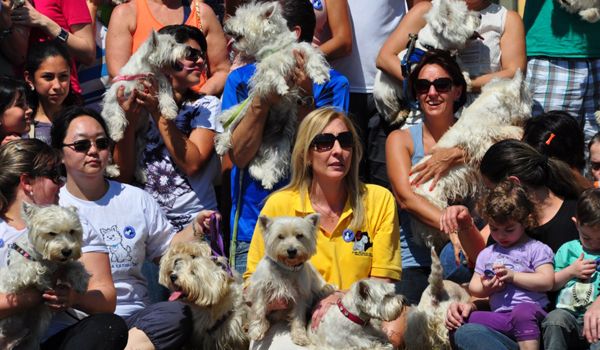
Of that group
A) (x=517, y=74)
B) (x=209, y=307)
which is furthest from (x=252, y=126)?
(x=517, y=74)

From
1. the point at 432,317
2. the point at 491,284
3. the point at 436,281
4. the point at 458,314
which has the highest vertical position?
the point at 491,284

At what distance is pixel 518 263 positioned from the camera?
557cm

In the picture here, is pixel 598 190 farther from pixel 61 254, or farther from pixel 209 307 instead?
pixel 61 254

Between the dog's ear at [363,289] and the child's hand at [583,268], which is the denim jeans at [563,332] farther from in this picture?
the dog's ear at [363,289]

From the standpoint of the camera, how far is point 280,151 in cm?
676

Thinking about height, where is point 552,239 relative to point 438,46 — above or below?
below

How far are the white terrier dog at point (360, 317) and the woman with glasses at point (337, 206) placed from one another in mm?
471

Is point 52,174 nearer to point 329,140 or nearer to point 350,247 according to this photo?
point 329,140

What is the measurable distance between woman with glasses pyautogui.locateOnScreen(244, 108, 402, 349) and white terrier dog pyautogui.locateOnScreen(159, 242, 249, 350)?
0.18 metres

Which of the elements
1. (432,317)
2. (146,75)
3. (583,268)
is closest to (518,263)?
(583,268)

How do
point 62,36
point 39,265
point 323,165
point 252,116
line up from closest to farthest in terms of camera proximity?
point 39,265
point 323,165
point 252,116
point 62,36

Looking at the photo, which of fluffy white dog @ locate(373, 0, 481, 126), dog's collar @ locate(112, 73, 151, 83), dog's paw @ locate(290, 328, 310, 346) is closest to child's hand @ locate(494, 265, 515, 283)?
dog's paw @ locate(290, 328, 310, 346)

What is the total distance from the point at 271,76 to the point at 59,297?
1.96m

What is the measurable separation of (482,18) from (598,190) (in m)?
2.24
